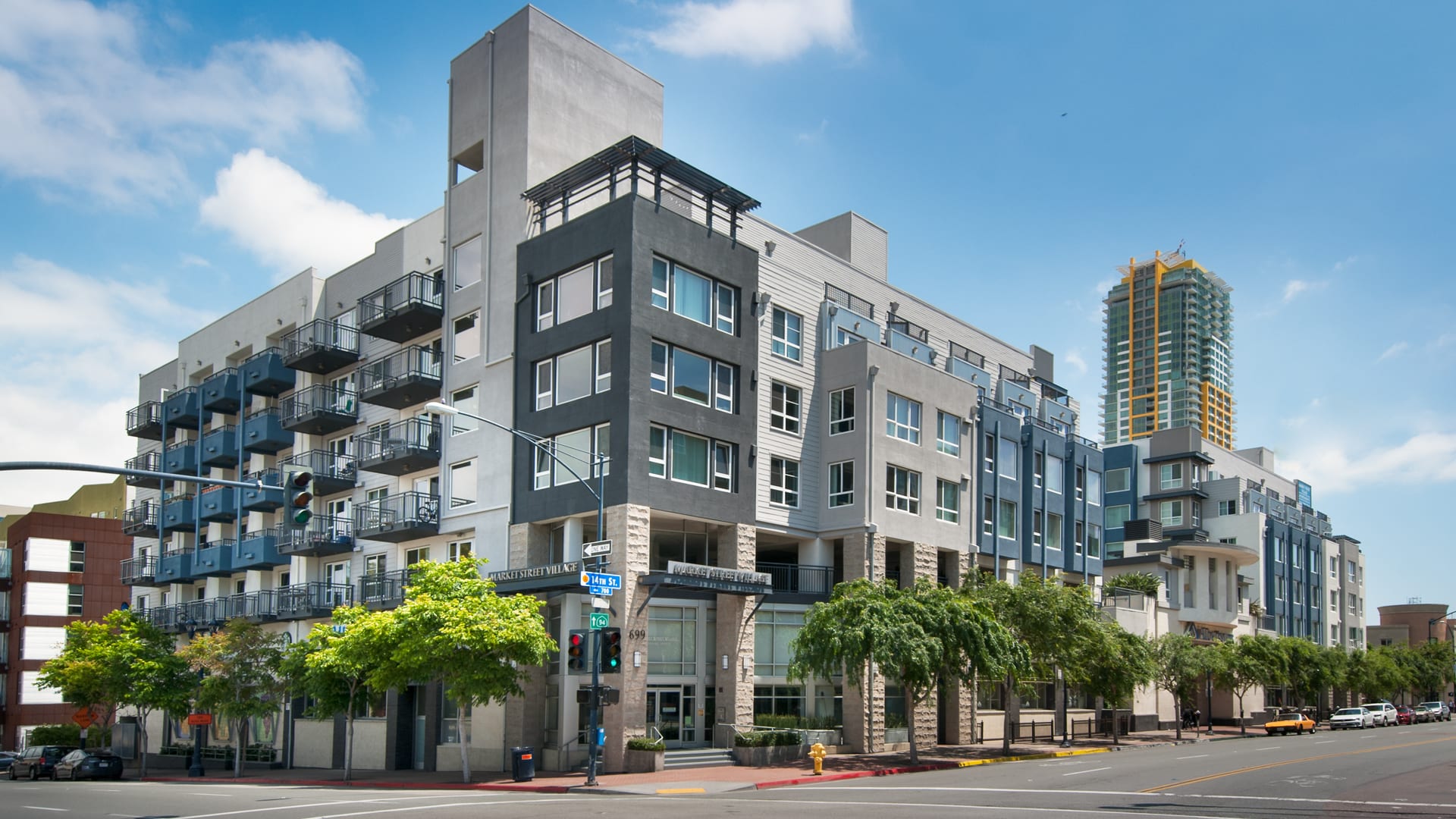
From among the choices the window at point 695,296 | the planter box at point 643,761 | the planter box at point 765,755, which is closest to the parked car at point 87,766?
the planter box at point 643,761

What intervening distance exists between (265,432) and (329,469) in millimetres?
5703

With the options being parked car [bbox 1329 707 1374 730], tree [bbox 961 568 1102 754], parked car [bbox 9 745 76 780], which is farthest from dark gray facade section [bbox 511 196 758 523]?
parked car [bbox 1329 707 1374 730]

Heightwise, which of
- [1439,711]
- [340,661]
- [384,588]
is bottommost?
[1439,711]

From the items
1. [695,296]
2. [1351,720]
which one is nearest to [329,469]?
[695,296]

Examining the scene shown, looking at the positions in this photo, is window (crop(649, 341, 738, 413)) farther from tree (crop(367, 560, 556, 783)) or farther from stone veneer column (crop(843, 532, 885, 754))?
tree (crop(367, 560, 556, 783))

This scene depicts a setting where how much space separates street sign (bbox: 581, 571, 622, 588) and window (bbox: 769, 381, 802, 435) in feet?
47.0

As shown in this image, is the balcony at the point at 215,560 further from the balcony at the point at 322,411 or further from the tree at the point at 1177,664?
the tree at the point at 1177,664

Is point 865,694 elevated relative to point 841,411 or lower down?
lower down

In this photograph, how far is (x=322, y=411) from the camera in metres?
49.7

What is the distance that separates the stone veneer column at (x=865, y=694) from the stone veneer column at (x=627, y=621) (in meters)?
9.11

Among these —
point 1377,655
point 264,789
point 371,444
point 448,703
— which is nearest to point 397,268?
point 371,444

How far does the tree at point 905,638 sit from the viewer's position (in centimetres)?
3678

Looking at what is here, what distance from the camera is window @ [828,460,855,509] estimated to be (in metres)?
45.8

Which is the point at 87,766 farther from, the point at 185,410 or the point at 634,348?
the point at 634,348
